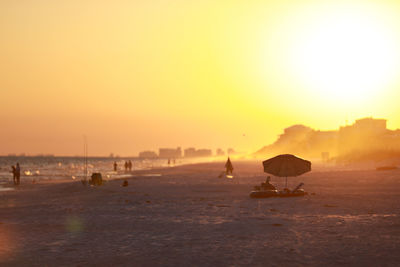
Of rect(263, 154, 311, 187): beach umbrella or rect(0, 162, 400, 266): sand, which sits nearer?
rect(0, 162, 400, 266): sand

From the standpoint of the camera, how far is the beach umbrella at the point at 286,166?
70.6 ft

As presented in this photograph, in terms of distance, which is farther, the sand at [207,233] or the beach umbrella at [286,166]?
the beach umbrella at [286,166]

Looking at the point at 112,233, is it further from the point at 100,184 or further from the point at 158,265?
the point at 100,184

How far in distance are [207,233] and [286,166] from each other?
10342 millimetres

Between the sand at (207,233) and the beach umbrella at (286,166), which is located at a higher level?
the beach umbrella at (286,166)

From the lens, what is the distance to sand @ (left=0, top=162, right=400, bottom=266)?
945 cm

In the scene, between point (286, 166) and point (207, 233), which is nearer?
point (207, 233)

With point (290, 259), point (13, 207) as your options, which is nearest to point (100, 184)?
point (13, 207)

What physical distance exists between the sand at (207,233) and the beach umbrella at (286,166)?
1648 millimetres

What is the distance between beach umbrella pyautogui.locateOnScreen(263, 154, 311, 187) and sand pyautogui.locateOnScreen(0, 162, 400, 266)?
165cm

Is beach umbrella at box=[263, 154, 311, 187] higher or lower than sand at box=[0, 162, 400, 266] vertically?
higher

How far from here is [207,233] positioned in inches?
487

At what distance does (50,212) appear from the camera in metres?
18.2

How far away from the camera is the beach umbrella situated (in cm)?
2152
